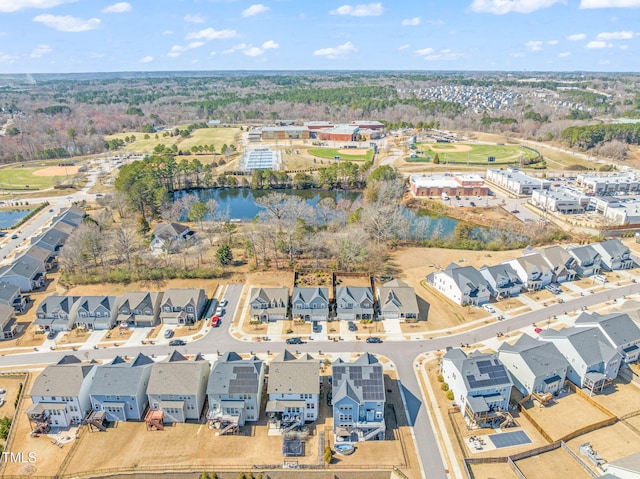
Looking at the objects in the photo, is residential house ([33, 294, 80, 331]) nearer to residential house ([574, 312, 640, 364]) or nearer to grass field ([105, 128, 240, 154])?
residential house ([574, 312, 640, 364])

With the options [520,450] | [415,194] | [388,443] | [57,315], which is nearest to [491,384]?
[520,450]

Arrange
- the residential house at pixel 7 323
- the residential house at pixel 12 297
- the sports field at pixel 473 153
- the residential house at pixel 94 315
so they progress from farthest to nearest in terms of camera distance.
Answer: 1. the sports field at pixel 473 153
2. the residential house at pixel 12 297
3. the residential house at pixel 94 315
4. the residential house at pixel 7 323

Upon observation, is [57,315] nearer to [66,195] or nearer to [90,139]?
[66,195]

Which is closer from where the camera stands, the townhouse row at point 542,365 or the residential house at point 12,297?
the townhouse row at point 542,365

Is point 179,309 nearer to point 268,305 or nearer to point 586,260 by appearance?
point 268,305

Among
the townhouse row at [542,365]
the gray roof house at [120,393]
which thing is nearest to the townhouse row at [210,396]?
the gray roof house at [120,393]

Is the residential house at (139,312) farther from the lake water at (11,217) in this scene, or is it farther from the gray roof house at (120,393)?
the lake water at (11,217)

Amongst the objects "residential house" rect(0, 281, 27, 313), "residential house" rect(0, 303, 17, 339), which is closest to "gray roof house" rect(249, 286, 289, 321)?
"residential house" rect(0, 303, 17, 339)
